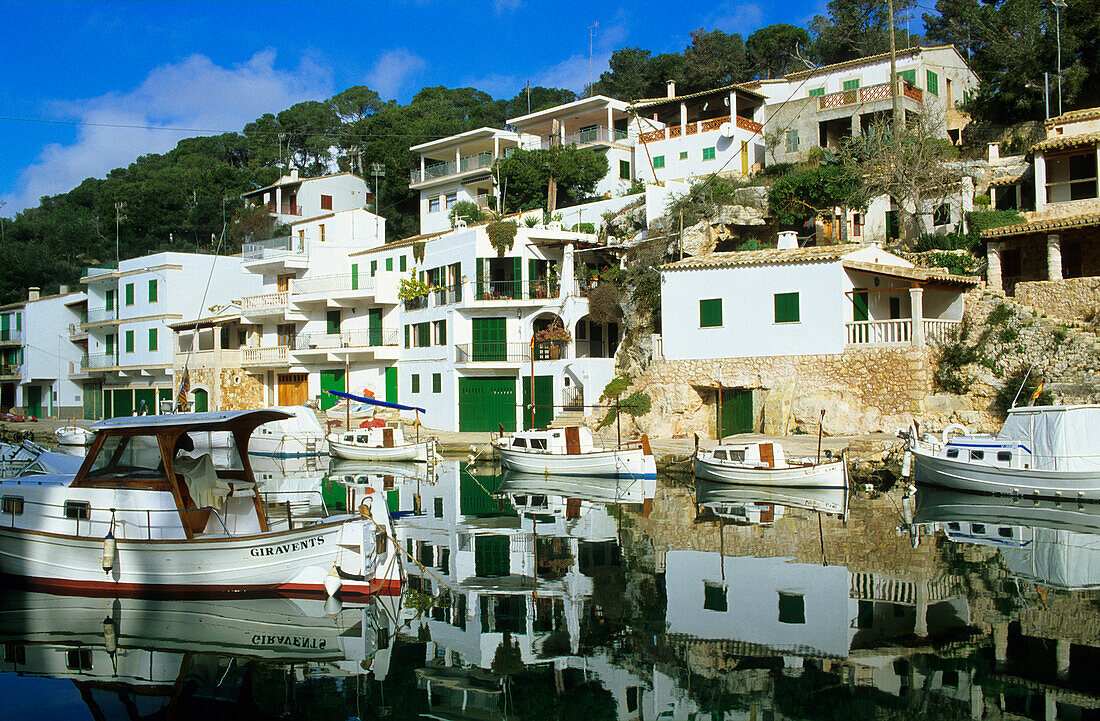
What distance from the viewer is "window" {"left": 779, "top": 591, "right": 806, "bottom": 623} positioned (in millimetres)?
12539

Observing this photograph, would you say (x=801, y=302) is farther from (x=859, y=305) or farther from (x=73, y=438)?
(x=73, y=438)

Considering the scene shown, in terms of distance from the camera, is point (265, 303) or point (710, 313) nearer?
point (710, 313)

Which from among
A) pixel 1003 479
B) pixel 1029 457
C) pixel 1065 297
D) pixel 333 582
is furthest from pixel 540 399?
pixel 333 582

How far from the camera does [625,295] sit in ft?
122

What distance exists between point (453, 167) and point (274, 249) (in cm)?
1233

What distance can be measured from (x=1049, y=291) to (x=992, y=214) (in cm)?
475

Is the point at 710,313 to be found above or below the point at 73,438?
above

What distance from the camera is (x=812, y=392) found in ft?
98.3

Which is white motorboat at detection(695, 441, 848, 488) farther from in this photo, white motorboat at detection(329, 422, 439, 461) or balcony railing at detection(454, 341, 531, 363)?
balcony railing at detection(454, 341, 531, 363)

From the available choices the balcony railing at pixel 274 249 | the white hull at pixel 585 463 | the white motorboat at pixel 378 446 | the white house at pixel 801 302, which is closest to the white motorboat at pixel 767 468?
the white hull at pixel 585 463

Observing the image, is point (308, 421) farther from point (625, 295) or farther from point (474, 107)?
point (474, 107)

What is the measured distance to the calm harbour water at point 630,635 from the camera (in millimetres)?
9875

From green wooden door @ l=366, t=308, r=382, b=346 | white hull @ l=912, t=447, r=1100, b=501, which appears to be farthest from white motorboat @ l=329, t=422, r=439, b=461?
Result: white hull @ l=912, t=447, r=1100, b=501

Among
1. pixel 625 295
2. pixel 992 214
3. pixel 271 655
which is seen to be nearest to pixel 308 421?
pixel 625 295
